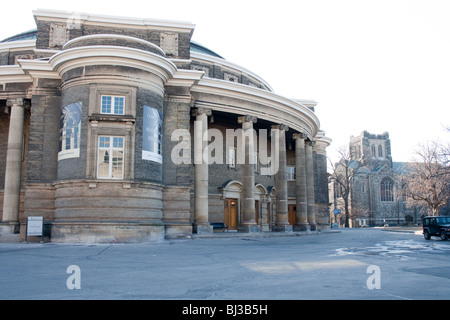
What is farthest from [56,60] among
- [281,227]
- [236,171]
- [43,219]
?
[281,227]

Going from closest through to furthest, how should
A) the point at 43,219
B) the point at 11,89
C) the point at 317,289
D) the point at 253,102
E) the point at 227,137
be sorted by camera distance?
the point at 317,289, the point at 43,219, the point at 11,89, the point at 253,102, the point at 227,137

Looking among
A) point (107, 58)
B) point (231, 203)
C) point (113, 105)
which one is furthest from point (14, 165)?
point (231, 203)

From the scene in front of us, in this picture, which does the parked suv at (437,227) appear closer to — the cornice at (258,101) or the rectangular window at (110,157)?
the cornice at (258,101)

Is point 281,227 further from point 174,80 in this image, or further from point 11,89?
point 11,89

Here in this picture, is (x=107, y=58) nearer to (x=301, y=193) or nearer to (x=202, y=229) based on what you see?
(x=202, y=229)

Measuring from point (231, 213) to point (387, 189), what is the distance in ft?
244

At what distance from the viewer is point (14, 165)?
25.2m

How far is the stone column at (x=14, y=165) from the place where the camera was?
81.3ft

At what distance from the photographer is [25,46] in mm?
31781

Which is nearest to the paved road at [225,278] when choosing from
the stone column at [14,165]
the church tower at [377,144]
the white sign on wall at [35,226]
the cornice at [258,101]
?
the white sign on wall at [35,226]

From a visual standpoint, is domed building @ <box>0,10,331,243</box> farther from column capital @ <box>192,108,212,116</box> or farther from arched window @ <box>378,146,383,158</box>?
arched window @ <box>378,146,383,158</box>

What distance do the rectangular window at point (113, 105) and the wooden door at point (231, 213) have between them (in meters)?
12.5

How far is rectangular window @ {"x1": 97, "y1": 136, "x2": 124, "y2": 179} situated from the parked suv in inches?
786

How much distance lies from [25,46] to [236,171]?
18681 mm
